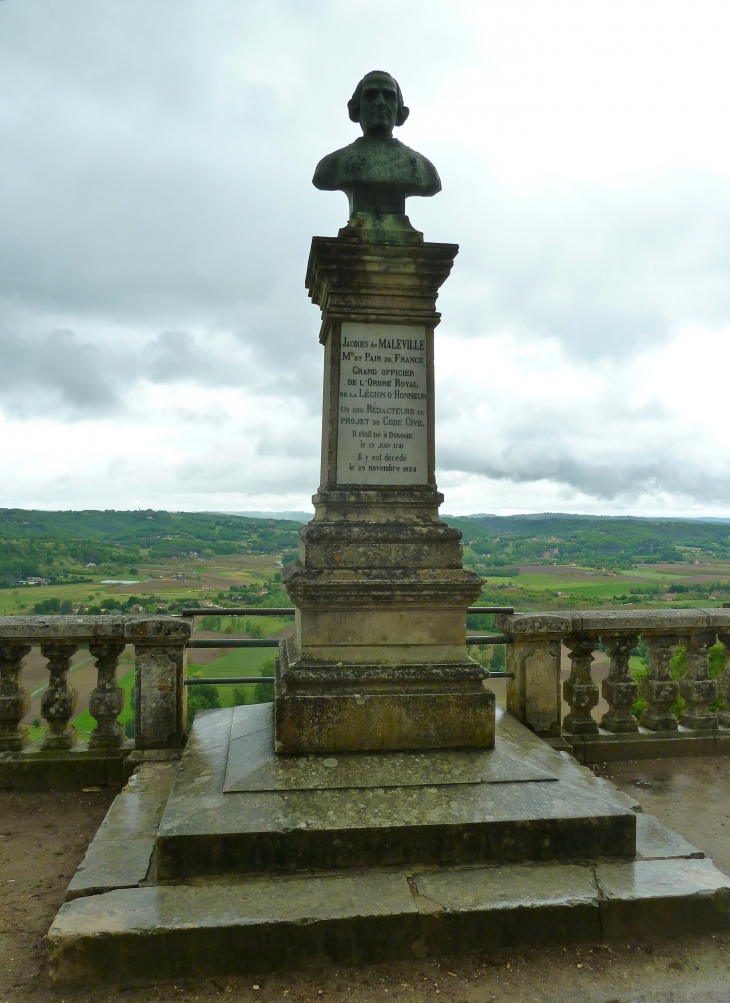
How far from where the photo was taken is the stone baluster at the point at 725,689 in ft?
16.5

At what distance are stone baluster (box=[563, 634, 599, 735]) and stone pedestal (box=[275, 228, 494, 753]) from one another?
130cm

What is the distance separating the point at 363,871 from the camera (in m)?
2.88

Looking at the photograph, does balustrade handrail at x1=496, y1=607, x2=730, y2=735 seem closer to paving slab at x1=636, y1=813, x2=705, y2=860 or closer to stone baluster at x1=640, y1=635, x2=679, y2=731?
stone baluster at x1=640, y1=635, x2=679, y2=731

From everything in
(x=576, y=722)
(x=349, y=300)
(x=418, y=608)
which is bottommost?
(x=576, y=722)

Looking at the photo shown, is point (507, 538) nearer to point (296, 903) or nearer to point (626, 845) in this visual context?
point (626, 845)

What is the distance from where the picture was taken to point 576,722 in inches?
187

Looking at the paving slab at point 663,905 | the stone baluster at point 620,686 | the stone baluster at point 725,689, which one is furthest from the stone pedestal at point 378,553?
the stone baluster at point 725,689

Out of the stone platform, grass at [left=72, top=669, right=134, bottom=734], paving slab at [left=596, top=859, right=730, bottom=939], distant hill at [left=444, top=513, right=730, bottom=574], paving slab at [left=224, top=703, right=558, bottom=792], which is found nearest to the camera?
the stone platform

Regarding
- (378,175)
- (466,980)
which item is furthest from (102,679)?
(378,175)

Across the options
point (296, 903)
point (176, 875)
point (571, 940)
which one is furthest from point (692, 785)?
point (176, 875)

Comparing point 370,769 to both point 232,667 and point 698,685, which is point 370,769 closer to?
point 232,667

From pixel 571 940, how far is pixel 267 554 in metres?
6.56

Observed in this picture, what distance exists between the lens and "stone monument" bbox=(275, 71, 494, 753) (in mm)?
3686

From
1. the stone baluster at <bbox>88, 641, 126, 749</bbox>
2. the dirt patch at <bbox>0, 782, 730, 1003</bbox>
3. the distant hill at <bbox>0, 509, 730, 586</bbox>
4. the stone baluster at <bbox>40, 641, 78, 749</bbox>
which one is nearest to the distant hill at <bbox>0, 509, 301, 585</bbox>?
the distant hill at <bbox>0, 509, 730, 586</bbox>
